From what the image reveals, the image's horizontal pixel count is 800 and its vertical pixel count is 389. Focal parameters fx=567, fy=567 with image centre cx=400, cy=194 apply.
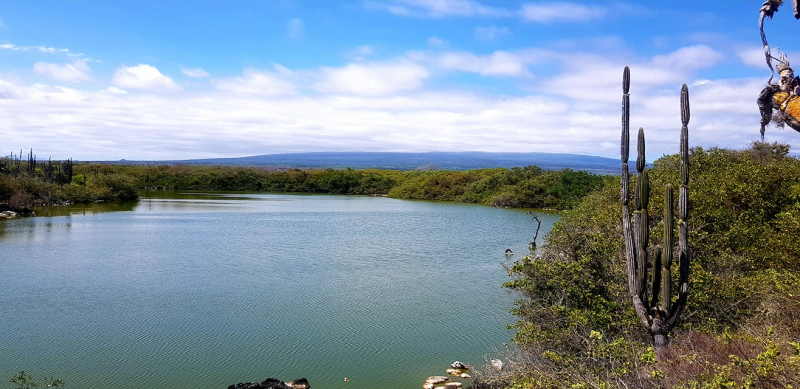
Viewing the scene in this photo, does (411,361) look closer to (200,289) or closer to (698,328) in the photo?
(698,328)

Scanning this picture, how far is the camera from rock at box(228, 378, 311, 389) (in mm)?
10008

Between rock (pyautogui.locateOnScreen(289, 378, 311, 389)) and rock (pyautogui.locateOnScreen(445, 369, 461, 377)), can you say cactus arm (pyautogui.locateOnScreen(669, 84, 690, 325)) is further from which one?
rock (pyautogui.locateOnScreen(289, 378, 311, 389))

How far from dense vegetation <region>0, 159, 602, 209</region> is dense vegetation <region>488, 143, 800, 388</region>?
16163 mm

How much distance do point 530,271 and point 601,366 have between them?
123 inches

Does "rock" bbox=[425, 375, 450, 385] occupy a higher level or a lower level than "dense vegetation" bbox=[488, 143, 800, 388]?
lower

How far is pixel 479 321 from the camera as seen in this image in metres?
14.9

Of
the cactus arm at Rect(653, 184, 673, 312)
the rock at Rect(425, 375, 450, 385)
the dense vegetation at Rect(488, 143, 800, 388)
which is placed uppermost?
the cactus arm at Rect(653, 184, 673, 312)

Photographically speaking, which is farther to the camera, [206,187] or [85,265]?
[206,187]

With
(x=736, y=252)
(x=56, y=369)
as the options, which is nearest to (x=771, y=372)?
(x=736, y=252)

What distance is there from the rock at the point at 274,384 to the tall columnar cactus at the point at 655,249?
6029 millimetres

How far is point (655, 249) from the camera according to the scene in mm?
7582

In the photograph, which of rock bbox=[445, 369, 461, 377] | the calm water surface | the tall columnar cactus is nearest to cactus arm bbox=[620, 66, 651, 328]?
the tall columnar cactus

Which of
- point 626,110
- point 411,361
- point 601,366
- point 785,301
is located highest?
point 626,110

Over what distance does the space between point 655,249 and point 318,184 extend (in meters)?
82.4
